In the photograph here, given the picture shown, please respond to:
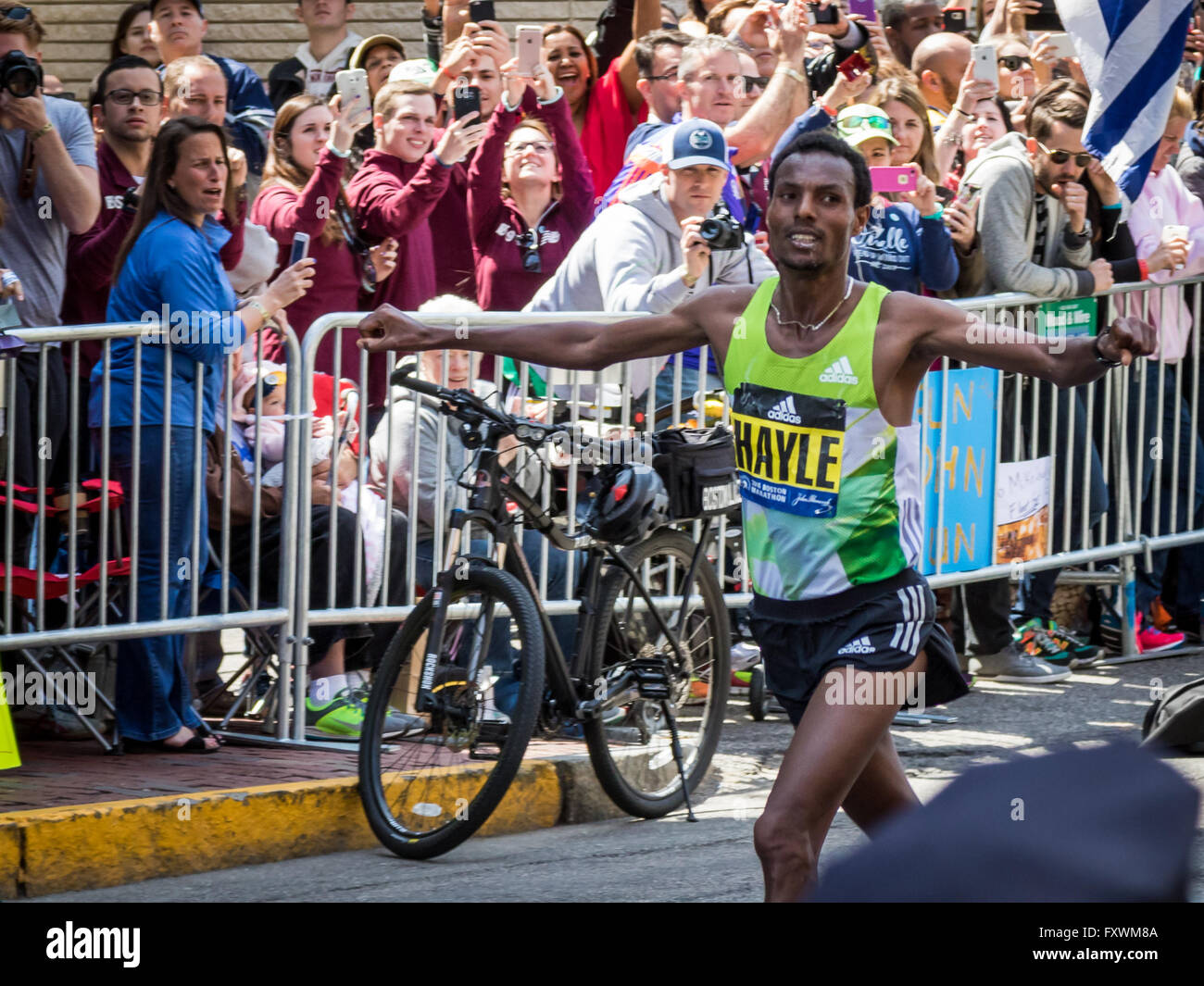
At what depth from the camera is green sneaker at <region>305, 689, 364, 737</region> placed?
6.97 meters

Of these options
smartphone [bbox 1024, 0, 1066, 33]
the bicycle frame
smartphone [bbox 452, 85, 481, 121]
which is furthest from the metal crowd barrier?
smartphone [bbox 1024, 0, 1066, 33]

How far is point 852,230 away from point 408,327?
118 cm

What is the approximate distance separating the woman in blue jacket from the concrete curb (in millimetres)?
787

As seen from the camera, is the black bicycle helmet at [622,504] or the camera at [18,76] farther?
the camera at [18,76]

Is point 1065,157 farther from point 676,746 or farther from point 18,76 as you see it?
point 18,76

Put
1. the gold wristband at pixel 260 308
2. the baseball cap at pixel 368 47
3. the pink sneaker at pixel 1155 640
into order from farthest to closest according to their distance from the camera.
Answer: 1. the baseball cap at pixel 368 47
2. the pink sneaker at pixel 1155 640
3. the gold wristband at pixel 260 308

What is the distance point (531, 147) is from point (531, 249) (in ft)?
1.49

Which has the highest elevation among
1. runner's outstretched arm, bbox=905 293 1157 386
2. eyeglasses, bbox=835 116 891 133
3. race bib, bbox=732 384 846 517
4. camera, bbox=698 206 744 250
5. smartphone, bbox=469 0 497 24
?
smartphone, bbox=469 0 497 24

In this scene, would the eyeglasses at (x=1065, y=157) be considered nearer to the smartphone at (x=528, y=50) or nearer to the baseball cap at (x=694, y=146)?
the baseball cap at (x=694, y=146)

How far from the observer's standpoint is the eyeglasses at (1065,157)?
892 centimetres

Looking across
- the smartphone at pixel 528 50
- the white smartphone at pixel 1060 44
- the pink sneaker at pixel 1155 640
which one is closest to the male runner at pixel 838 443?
the smartphone at pixel 528 50

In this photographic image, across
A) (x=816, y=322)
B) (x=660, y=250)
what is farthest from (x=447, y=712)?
(x=660, y=250)

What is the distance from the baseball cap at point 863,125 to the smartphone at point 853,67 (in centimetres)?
45

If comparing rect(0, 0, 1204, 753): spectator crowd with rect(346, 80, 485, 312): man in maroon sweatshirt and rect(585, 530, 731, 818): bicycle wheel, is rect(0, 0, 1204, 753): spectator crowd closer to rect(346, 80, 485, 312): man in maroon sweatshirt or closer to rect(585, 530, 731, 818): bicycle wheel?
rect(346, 80, 485, 312): man in maroon sweatshirt
